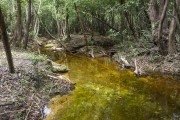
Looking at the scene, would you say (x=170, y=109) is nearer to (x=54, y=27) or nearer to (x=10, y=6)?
(x=10, y=6)

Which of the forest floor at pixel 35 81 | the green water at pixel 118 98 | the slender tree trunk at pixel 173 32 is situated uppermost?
the slender tree trunk at pixel 173 32

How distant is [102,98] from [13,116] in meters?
4.44

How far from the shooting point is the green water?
11.2 meters

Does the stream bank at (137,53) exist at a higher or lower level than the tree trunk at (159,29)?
lower

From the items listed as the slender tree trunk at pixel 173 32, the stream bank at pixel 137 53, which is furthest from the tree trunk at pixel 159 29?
the stream bank at pixel 137 53

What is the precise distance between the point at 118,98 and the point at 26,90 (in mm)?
3997

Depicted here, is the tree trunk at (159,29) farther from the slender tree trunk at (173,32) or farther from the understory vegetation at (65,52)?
the slender tree trunk at (173,32)

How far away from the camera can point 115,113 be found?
37.1 feet

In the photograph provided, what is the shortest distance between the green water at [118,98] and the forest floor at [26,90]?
0.52 m

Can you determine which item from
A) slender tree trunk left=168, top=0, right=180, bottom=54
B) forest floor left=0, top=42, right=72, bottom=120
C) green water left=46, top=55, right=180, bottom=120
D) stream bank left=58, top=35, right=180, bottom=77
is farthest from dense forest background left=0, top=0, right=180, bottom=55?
forest floor left=0, top=42, right=72, bottom=120

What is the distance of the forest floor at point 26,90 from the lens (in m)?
10.7

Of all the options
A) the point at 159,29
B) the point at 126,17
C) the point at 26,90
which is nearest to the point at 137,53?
the point at 159,29

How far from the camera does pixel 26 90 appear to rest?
41.4ft

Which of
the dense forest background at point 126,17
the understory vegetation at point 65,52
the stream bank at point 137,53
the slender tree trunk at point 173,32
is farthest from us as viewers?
the dense forest background at point 126,17
